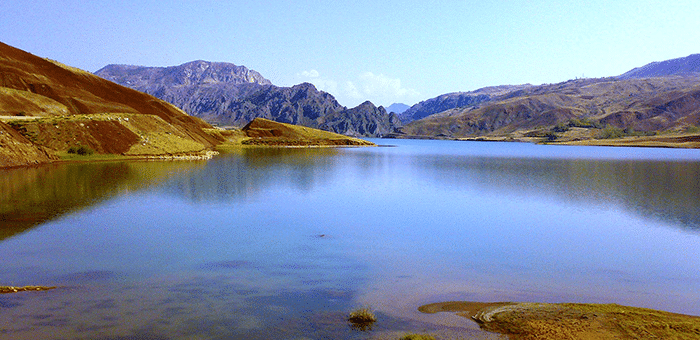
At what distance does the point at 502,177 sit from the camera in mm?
61281

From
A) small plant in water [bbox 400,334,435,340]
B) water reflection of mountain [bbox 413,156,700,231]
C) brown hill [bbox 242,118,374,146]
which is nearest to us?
small plant in water [bbox 400,334,435,340]

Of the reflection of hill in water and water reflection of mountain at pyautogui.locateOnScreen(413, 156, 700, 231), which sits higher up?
the reflection of hill in water

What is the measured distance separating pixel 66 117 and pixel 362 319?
77.8 m

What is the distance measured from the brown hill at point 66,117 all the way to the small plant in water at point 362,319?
5715 centimetres

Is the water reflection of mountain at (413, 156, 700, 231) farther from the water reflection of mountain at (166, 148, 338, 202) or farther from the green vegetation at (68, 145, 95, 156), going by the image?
the green vegetation at (68, 145, 95, 156)

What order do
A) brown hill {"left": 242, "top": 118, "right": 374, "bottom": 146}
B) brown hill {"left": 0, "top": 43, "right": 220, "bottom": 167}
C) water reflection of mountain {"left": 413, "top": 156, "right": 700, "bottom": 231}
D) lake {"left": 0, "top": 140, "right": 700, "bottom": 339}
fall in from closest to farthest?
1. lake {"left": 0, "top": 140, "right": 700, "bottom": 339}
2. water reflection of mountain {"left": 413, "top": 156, "right": 700, "bottom": 231}
3. brown hill {"left": 0, "top": 43, "right": 220, "bottom": 167}
4. brown hill {"left": 242, "top": 118, "right": 374, "bottom": 146}

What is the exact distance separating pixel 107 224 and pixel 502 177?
49071 millimetres

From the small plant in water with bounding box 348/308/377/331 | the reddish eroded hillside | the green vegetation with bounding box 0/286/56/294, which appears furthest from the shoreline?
the reddish eroded hillside

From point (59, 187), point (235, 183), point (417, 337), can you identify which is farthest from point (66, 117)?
point (417, 337)

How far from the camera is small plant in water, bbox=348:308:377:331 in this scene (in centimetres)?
1335

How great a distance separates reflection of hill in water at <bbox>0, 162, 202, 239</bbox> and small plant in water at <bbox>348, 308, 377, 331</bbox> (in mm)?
19769

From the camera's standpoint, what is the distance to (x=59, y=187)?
40344 mm

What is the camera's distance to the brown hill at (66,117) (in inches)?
2586

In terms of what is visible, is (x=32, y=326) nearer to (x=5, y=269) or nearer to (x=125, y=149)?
(x=5, y=269)
